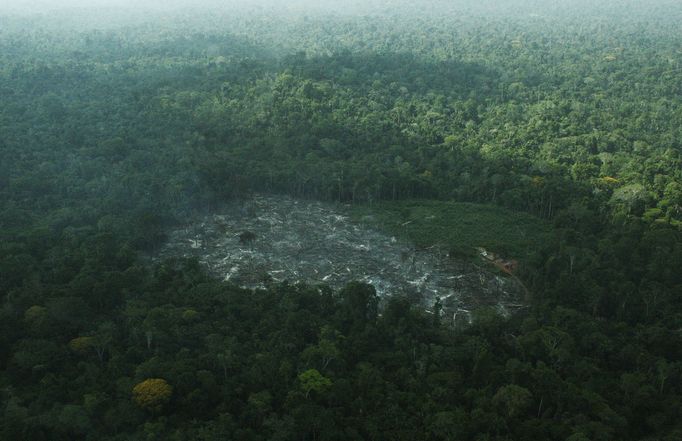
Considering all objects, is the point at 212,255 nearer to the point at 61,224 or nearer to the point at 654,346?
the point at 61,224

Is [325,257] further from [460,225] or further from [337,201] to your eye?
[460,225]

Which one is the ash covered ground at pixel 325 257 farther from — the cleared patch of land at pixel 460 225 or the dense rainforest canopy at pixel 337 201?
the dense rainforest canopy at pixel 337 201

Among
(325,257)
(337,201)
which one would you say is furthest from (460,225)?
(325,257)

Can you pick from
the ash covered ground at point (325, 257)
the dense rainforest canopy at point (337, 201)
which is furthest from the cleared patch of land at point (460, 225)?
the ash covered ground at point (325, 257)

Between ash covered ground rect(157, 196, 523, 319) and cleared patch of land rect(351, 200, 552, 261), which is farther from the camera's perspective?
cleared patch of land rect(351, 200, 552, 261)

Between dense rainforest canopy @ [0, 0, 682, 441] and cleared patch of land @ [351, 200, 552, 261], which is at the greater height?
dense rainforest canopy @ [0, 0, 682, 441]

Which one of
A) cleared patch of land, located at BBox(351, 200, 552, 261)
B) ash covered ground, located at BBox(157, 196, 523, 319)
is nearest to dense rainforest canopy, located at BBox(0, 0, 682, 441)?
cleared patch of land, located at BBox(351, 200, 552, 261)

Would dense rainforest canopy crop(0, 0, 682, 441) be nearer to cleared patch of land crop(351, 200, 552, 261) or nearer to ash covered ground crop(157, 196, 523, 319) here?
cleared patch of land crop(351, 200, 552, 261)
